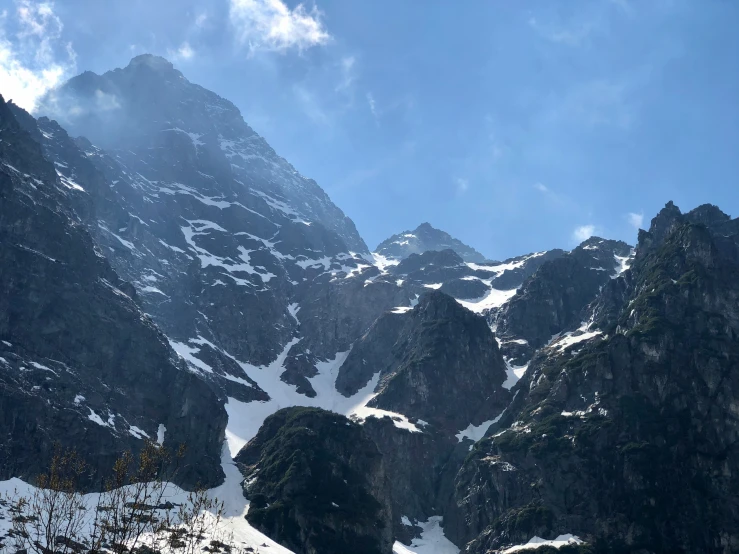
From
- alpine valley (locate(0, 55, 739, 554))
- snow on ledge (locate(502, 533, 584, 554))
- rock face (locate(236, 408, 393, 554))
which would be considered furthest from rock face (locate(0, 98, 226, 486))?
snow on ledge (locate(502, 533, 584, 554))

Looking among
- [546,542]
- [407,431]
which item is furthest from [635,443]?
[407,431]

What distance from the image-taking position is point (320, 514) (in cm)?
13138

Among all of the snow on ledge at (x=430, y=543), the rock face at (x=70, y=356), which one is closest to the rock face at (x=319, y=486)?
the snow on ledge at (x=430, y=543)

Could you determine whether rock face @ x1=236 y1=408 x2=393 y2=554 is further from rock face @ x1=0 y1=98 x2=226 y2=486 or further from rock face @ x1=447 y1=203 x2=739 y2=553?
rock face @ x1=447 y1=203 x2=739 y2=553

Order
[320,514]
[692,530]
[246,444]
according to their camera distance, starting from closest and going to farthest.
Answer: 1. [692,530]
2. [320,514]
3. [246,444]

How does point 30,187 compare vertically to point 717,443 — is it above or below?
above

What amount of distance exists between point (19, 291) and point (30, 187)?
33.2 m

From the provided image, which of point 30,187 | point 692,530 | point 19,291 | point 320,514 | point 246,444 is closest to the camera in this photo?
point 692,530

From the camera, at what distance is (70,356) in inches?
5635

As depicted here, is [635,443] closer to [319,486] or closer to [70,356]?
[319,486]

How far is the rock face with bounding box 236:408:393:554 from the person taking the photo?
128 meters

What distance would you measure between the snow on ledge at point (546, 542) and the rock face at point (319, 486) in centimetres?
2531

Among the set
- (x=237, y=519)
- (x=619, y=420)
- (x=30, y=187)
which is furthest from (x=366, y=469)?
(x=30, y=187)

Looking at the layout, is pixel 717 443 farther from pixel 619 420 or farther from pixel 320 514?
pixel 320 514
